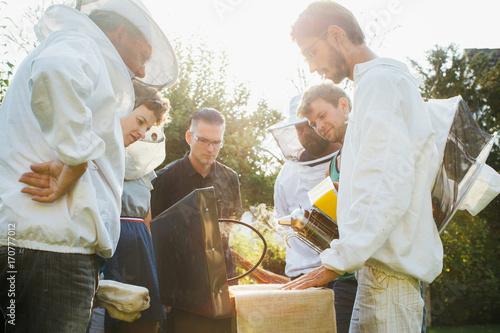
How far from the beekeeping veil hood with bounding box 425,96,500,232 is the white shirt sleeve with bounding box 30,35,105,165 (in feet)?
4.77

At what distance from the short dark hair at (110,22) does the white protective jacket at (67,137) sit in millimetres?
206

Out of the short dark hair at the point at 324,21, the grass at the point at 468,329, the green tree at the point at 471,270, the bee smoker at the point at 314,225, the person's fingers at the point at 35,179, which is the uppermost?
the short dark hair at the point at 324,21

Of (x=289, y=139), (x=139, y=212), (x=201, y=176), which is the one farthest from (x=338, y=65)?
(x=201, y=176)

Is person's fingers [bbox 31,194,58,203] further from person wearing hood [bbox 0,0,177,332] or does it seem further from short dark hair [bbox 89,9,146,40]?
short dark hair [bbox 89,9,146,40]

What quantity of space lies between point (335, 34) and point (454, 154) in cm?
84

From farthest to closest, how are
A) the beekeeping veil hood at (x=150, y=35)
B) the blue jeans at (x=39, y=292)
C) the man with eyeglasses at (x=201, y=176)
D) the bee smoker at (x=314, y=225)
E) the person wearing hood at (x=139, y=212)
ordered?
the man with eyeglasses at (x=201, y=176)
the person wearing hood at (x=139, y=212)
the bee smoker at (x=314, y=225)
the beekeeping veil hood at (x=150, y=35)
the blue jeans at (x=39, y=292)

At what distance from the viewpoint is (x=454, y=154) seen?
1969mm

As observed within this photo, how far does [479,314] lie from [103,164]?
1203cm

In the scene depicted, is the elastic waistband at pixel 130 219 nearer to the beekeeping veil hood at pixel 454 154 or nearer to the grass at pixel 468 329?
the beekeeping veil hood at pixel 454 154

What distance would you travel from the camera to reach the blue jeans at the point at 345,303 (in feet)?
9.63

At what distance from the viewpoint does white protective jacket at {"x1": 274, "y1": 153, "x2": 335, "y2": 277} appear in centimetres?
331

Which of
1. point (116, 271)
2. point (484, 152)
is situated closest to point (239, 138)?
point (116, 271)

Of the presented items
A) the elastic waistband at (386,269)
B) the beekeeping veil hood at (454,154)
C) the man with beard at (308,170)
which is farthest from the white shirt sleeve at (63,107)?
the man with beard at (308,170)

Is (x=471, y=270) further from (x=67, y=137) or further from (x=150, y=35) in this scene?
(x=67, y=137)
